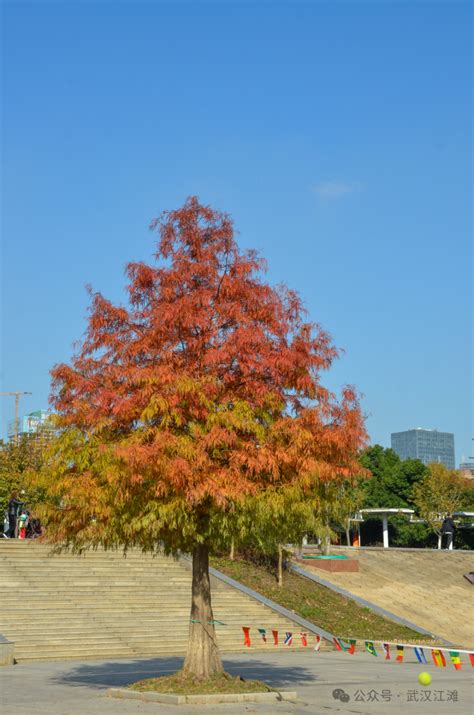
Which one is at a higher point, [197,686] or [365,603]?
[197,686]

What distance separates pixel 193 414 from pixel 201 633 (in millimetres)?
3851

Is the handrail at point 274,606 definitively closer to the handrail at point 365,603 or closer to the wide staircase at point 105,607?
the wide staircase at point 105,607

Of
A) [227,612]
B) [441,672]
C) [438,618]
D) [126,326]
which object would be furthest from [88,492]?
[438,618]

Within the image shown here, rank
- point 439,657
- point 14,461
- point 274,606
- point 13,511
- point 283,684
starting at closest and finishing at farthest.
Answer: point 439,657
point 283,684
point 274,606
point 13,511
point 14,461

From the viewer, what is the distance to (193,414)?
14.7 meters

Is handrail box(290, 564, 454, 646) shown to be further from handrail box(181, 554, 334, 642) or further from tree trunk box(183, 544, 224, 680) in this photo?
tree trunk box(183, 544, 224, 680)

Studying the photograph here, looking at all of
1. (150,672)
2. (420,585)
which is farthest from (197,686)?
(420,585)

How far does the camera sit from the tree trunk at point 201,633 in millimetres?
15102

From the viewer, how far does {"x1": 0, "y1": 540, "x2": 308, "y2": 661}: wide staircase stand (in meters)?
22.7

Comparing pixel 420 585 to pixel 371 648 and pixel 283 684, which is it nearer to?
pixel 371 648

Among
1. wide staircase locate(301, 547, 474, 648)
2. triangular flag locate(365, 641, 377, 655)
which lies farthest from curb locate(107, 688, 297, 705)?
wide staircase locate(301, 547, 474, 648)

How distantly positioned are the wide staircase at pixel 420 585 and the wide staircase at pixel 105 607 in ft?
22.1

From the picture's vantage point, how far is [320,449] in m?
15.1

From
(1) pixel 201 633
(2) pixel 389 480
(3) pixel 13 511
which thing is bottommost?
(1) pixel 201 633
